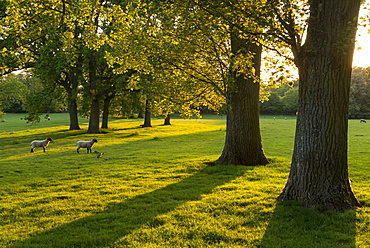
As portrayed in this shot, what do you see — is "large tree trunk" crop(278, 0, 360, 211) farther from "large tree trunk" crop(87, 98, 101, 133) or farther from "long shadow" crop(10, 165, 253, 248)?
"large tree trunk" crop(87, 98, 101, 133)

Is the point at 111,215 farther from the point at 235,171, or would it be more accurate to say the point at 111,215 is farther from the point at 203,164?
the point at 203,164

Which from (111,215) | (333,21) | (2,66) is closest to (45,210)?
(111,215)

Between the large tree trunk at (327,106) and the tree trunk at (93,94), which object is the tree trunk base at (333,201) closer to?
the large tree trunk at (327,106)

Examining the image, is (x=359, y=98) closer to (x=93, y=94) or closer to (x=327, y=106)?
(x=93, y=94)

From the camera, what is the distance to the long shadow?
20.2ft

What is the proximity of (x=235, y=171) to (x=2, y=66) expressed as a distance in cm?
1038

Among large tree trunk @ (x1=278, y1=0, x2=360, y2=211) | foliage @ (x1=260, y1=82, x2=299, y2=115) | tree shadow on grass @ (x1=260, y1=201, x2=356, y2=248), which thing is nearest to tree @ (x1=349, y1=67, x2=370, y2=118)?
foliage @ (x1=260, y1=82, x2=299, y2=115)

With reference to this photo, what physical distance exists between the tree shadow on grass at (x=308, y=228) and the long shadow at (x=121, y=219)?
105 inches

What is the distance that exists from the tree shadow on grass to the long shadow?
2.66 metres

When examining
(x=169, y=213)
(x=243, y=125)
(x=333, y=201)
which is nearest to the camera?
(x=333, y=201)

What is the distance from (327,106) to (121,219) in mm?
6085

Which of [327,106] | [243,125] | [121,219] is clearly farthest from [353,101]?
[121,219]

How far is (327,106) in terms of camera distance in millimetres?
7555

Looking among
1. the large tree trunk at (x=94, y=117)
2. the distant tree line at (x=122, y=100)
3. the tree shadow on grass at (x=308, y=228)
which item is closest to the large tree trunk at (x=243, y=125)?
the tree shadow on grass at (x=308, y=228)
